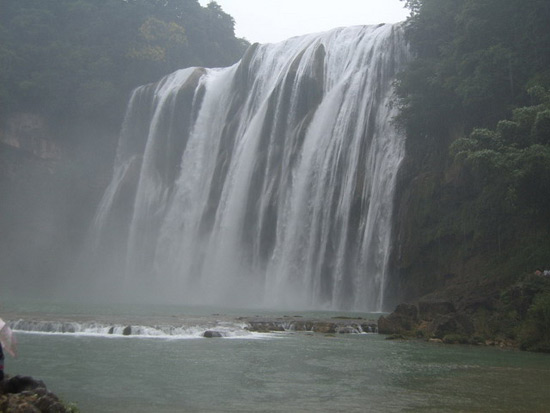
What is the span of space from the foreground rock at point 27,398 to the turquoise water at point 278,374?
64.4 inches

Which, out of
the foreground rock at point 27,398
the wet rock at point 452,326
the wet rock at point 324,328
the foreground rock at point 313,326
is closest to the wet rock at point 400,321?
the foreground rock at point 313,326

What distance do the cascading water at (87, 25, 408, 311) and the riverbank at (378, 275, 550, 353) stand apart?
785 cm

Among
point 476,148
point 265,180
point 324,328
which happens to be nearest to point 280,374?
point 324,328

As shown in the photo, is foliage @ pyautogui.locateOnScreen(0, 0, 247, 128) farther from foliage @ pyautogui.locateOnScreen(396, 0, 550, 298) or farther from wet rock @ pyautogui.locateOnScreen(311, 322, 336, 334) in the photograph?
wet rock @ pyautogui.locateOnScreen(311, 322, 336, 334)

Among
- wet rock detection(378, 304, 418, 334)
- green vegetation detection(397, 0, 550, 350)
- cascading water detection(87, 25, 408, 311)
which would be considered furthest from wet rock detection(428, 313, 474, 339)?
cascading water detection(87, 25, 408, 311)

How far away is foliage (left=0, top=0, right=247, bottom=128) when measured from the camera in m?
52.5

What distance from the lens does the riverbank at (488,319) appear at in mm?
19219

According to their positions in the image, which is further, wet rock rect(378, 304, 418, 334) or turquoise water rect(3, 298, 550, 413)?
wet rock rect(378, 304, 418, 334)

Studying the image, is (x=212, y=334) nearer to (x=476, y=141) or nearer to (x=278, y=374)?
(x=278, y=374)

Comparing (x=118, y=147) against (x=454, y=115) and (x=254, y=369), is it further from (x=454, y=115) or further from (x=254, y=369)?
(x=254, y=369)

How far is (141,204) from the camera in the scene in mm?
47250

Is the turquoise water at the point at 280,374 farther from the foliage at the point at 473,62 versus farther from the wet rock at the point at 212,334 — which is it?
the foliage at the point at 473,62

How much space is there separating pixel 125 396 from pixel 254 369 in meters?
3.51

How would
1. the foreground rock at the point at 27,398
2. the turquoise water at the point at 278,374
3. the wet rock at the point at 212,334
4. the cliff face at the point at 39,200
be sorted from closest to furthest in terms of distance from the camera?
the foreground rock at the point at 27,398
the turquoise water at the point at 278,374
the wet rock at the point at 212,334
the cliff face at the point at 39,200
